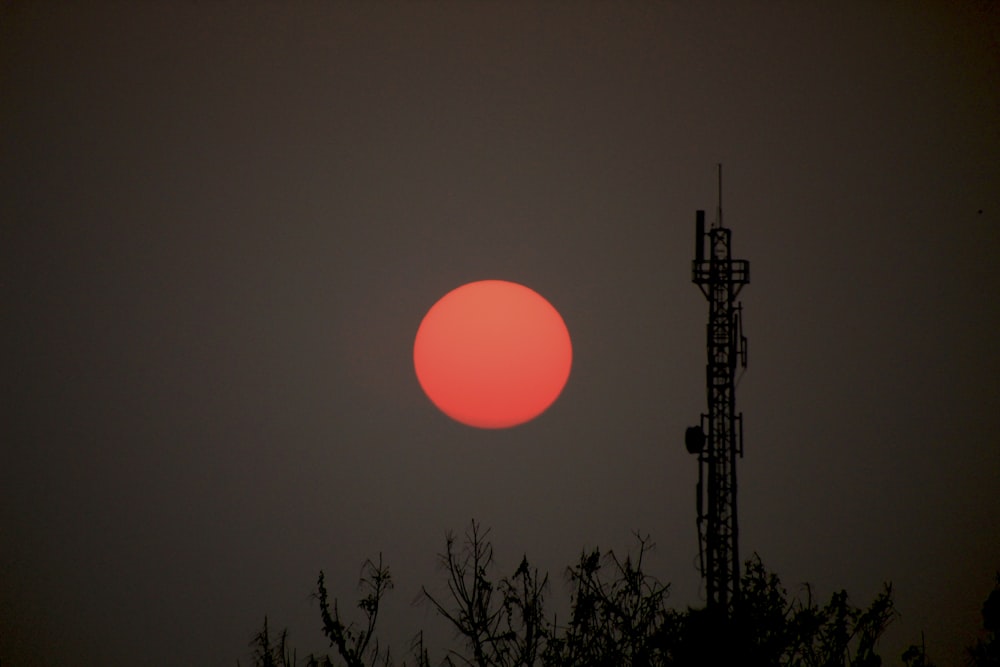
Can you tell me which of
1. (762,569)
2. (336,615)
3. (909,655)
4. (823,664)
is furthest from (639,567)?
(336,615)

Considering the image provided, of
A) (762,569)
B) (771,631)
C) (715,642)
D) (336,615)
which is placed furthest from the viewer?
(336,615)

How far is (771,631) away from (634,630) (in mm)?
4598

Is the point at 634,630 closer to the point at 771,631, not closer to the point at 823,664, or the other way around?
the point at 771,631

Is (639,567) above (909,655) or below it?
above

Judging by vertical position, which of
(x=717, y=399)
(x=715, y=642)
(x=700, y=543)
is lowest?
(x=715, y=642)

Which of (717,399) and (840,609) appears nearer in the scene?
(717,399)

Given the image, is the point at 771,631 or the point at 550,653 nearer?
the point at 771,631

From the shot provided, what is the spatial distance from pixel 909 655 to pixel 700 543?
1509 cm

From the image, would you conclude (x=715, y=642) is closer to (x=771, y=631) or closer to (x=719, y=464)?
(x=719, y=464)

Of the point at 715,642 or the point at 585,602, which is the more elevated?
the point at 585,602

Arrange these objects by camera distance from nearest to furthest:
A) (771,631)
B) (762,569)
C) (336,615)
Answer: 1. (771,631)
2. (762,569)
3. (336,615)

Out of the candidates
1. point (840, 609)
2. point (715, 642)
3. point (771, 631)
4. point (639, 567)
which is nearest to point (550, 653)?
point (639, 567)

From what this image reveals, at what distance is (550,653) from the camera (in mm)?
29078

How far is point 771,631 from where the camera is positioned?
88.2 ft
